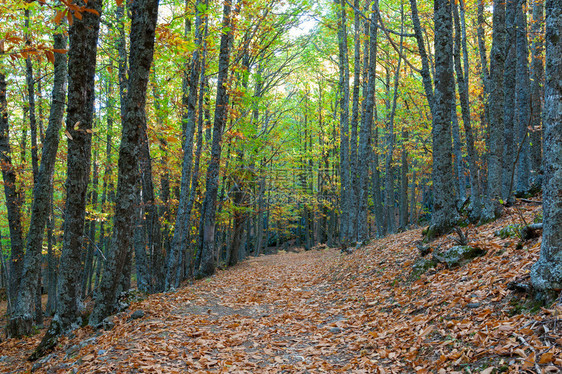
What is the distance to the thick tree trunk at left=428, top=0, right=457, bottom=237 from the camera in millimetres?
7535

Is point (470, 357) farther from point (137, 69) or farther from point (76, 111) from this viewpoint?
point (76, 111)

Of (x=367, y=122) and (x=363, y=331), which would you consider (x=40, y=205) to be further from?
(x=367, y=122)

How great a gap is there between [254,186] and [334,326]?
45.6ft

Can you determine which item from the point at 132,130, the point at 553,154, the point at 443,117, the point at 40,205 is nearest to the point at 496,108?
the point at 443,117

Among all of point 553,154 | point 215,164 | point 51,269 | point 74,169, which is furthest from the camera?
point 51,269

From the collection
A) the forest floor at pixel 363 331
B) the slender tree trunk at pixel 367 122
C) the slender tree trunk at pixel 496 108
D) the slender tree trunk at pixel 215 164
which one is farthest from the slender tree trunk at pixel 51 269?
the slender tree trunk at pixel 496 108

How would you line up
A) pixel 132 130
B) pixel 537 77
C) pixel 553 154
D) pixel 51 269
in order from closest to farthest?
pixel 553 154
pixel 132 130
pixel 537 77
pixel 51 269

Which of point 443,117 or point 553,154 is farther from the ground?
point 443,117

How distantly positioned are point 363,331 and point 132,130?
4.94m

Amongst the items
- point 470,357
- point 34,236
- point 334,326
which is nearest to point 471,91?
point 334,326

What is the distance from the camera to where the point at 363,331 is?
16.0ft

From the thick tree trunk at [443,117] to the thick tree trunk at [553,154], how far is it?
463 cm

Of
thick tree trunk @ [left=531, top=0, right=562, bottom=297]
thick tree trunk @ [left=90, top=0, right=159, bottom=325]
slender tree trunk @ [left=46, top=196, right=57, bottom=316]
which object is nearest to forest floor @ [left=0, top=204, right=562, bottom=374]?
thick tree trunk @ [left=531, top=0, right=562, bottom=297]

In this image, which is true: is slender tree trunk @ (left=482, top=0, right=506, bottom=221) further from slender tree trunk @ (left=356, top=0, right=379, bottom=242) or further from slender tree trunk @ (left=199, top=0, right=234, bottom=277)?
slender tree trunk @ (left=199, top=0, right=234, bottom=277)
